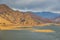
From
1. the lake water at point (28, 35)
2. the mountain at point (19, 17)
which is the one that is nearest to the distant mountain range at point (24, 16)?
the mountain at point (19, 17)

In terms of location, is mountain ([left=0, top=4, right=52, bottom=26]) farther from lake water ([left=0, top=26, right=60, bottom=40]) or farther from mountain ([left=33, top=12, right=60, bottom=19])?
lake water ([left=0, top=26, right=60, bottom=40])

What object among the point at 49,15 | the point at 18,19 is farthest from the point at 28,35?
the point at 49,15

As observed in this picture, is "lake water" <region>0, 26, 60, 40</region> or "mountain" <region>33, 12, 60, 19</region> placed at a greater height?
"mountain" <region>33, 12, 60, 19</region>

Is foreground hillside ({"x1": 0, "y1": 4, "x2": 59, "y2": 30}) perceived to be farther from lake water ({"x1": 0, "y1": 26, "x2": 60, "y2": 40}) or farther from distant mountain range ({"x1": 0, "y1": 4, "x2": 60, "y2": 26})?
lake water ({"x1": 0, "y1": 26, "x2": 60, "y2": 40})

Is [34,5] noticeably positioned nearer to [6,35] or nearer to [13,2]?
[13,2]

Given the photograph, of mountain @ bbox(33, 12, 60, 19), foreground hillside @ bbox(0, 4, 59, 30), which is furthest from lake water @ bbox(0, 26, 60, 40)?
mountain @ bbox(33, 12, 60, 19)

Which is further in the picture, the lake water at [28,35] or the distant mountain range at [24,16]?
the distant mountain range at [24,16]

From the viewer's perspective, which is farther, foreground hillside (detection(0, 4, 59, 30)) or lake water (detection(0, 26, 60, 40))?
foreground hillside (detection(0, 4, 59, 30))

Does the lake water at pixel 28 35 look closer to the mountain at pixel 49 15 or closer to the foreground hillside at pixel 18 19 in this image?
the foreground hillside at pixel 18 19

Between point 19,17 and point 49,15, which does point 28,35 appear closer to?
point 19,17
